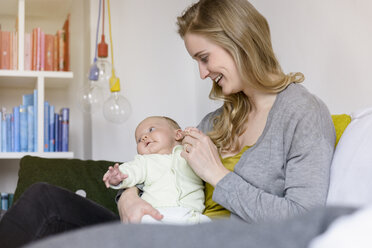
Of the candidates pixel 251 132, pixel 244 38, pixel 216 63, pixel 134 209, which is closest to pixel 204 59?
pixel 216 63

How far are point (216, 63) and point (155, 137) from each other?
0.34m

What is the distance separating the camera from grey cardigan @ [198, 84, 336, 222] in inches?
50.5

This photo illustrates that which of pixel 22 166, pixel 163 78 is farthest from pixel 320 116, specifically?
pixel 163 78

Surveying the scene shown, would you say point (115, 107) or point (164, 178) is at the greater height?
point (115, 107)

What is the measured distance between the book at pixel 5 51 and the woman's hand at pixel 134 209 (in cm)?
180

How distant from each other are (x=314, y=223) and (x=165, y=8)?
3.10 m

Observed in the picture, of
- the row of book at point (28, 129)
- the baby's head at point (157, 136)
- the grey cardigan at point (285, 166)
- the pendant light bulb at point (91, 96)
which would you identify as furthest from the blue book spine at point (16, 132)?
the grey cardigan at point (285, 166)

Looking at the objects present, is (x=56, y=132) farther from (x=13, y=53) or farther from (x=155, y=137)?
(x=155, y=137)

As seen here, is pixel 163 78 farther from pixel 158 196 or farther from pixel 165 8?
pixel 158 196

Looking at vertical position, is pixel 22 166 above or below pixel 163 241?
below

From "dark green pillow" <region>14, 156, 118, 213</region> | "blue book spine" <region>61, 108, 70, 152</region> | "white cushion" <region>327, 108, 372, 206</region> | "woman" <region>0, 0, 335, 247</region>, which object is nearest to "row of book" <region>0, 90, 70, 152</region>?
"blue book spine" <region>61, 108, 70, 152</region>

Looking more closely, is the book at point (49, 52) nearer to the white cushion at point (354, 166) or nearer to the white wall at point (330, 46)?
the white wall at point (330, 46)

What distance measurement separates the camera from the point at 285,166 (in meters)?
1.40

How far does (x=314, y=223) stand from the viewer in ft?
1.35
